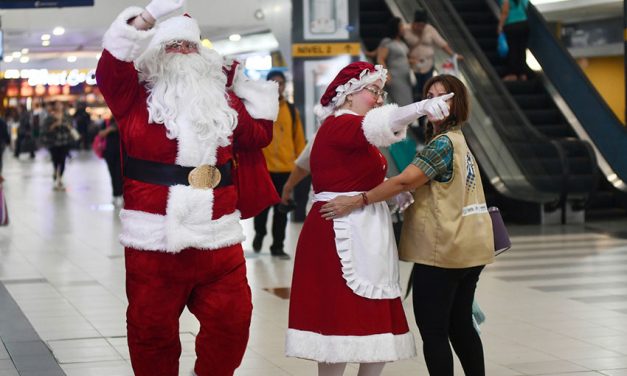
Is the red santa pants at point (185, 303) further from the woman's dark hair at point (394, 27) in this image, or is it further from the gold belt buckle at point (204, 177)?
the woman's dark hair at point (394, 27)

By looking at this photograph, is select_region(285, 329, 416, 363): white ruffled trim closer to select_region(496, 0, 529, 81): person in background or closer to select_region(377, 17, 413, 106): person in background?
select_region(377, 17, 413, 106): person in background

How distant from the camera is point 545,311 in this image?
812 cm

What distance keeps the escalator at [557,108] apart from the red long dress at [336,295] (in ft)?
31.1

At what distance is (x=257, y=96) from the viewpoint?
16.2ft

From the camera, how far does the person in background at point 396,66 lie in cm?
1502

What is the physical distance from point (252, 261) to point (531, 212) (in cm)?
471

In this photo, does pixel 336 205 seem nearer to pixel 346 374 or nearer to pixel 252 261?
pixel 346 374

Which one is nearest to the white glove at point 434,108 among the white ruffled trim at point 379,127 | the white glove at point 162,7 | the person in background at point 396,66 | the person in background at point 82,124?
the white ruffled trim at point 379,127

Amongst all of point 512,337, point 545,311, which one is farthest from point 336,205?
point 545,311

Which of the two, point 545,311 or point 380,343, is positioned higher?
point 380,343

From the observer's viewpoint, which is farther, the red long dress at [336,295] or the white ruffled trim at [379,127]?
the red long dress at [336,295]

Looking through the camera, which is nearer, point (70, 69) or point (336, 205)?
point (336, 205)

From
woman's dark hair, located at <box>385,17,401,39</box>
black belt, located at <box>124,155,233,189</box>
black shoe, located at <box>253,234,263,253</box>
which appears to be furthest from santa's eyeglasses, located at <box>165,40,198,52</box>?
woman's dark hair, located at <box>385,17,401,39</box>

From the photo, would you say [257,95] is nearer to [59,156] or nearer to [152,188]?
[152,188]
